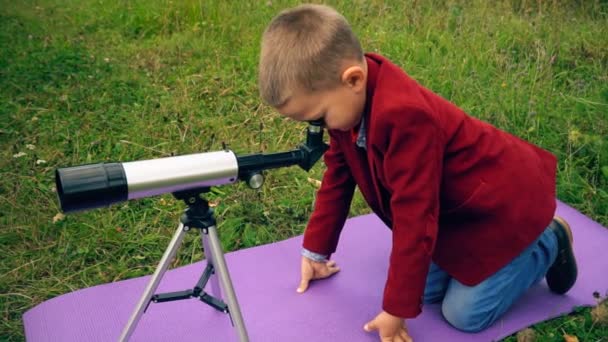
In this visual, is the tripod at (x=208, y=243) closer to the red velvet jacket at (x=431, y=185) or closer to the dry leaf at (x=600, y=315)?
the red velvet jacket at (x=431, y=185)

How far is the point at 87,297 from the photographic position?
2068mm

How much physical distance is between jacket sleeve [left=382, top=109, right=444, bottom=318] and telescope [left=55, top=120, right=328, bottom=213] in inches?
14.1

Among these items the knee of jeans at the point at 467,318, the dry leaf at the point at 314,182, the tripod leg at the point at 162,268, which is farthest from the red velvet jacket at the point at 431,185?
the dry leaf at the point at 314,182

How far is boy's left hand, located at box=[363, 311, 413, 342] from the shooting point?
175 centimetres

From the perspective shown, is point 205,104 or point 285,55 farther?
point 205,104

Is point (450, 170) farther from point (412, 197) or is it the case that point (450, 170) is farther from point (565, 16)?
point (565, 16)

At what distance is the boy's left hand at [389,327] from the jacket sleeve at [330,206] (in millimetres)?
339

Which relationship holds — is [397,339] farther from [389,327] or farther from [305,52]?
[305,52]

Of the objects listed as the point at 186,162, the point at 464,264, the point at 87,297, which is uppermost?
the point at 186,162

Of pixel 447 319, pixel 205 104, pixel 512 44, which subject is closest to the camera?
pixel 447 319

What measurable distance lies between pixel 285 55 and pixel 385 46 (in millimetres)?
2657

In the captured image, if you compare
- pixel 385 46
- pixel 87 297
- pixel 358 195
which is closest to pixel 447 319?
pixel 358 195

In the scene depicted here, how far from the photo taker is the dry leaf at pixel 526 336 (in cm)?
187

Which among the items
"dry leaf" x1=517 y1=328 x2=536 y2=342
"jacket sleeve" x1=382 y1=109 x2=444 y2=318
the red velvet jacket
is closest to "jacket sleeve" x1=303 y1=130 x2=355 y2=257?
the red velvet jacket
